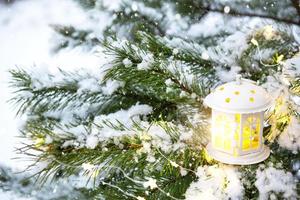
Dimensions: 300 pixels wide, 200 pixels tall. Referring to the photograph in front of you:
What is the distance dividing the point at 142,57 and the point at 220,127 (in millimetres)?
179

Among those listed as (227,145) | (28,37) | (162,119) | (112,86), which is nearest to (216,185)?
(227,145)

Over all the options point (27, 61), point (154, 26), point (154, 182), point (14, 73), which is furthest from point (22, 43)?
point (154, 182)

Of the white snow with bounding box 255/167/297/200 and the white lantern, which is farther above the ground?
the white lantern

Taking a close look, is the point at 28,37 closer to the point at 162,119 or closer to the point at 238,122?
the point at 162,119

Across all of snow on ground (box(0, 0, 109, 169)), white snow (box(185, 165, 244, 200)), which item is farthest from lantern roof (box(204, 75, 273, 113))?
snow on ground (box(0, 0, 109, 169))

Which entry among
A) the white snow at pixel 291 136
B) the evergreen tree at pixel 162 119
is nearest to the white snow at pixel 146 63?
the evergreen tree at pixel 162 119

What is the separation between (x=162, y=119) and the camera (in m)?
0.86

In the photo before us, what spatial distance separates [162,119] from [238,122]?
0.16 m

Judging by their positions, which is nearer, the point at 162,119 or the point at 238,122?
the point at 238,122

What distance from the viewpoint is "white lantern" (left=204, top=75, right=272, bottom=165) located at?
712mm

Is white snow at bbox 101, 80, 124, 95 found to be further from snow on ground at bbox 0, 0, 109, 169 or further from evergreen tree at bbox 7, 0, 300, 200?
snow on ground at bbox 0, 0, 109, 169

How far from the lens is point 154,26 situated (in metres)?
1.32

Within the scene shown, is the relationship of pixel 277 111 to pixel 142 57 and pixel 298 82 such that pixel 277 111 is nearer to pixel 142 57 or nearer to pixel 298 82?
pixel 298 82

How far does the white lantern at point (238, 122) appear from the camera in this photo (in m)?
0.71
